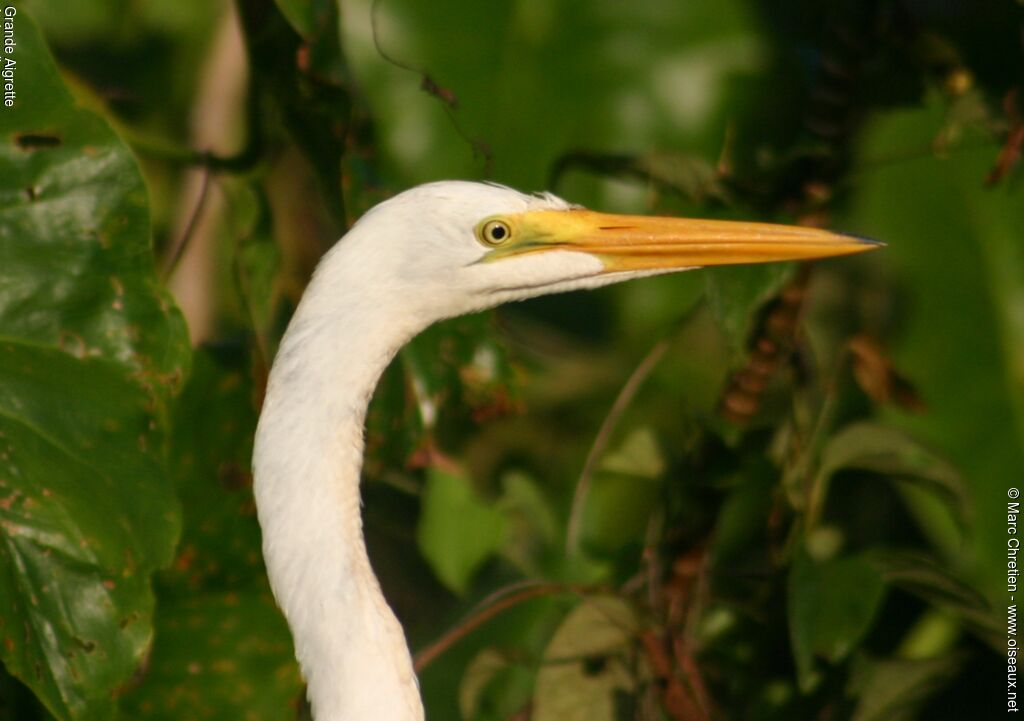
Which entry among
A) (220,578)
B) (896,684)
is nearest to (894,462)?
(896,684)

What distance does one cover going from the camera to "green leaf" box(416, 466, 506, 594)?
86.0 inches

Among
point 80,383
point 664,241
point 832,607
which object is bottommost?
point 832,607

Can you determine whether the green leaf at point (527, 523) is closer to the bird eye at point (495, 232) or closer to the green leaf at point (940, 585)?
the green leaf at point (940, 585)

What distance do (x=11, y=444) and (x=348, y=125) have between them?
65 cm

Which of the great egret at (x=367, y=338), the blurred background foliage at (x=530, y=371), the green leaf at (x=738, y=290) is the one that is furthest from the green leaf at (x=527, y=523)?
the great egret at (x=367, y=338)

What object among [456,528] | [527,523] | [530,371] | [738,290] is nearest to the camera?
[738,290]

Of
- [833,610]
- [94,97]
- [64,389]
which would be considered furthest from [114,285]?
[833,610]

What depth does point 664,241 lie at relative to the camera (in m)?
1.51

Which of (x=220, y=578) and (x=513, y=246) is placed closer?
(x=513, y=246)

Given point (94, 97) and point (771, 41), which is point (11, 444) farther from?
point (771, 41)

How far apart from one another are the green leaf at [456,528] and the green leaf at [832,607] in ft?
1.75

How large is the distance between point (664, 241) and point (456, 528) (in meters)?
0.84

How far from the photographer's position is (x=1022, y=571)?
212 cm

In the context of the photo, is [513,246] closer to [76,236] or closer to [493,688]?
[76,236]
